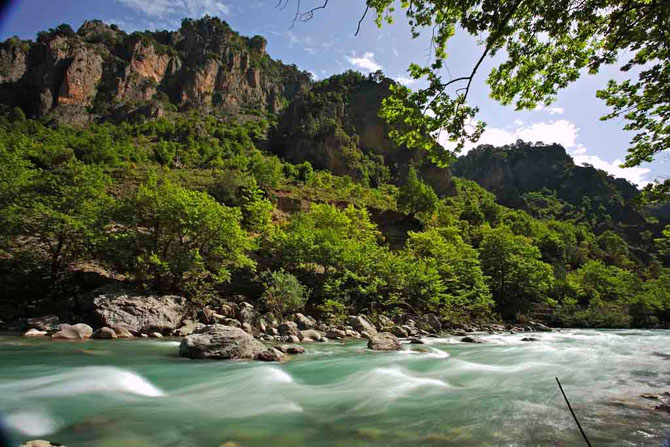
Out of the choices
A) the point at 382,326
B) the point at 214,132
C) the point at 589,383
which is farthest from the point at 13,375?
the point at 214,132

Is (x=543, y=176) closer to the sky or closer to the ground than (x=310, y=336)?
closer to the sky

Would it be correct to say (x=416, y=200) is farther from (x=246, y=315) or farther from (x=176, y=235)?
(x=176, y=235)

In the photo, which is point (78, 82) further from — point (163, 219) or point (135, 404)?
point (135, 404)

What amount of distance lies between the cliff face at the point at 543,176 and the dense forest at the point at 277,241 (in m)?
42.1

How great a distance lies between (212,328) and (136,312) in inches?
224

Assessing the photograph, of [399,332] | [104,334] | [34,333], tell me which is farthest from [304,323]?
[34,333]

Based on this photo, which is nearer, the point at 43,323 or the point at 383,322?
the point at 43,323

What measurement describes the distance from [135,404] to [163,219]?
1351cm

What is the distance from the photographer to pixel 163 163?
58750 millimetres

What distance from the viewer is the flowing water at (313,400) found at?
468 cm

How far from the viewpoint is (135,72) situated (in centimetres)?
11906

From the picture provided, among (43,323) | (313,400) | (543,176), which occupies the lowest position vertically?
(313,400)

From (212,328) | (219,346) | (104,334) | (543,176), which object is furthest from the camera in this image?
(543,176)

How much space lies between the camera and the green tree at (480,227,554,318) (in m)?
31.1
